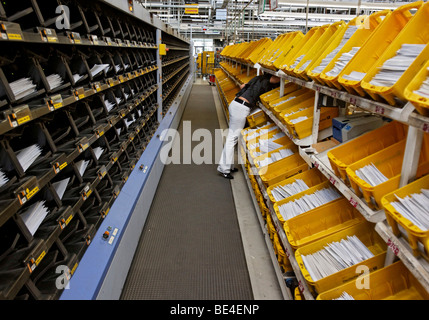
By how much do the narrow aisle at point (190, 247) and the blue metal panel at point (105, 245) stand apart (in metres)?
0.40

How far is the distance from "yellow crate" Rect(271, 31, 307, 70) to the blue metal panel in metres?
2.08

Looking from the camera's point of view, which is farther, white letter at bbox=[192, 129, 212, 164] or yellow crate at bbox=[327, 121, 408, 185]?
white letter at bbox=[192, 129, 212, 164]

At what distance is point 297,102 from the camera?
3.32 meters

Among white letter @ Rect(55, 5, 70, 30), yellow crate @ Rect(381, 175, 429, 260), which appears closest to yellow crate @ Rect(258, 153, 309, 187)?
yellow crate @ Rect(381, 175, 429, 260)

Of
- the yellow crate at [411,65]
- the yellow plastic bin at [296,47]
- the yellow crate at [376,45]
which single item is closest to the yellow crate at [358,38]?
the yellow crate at [376,45]

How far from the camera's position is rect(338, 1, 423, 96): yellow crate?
5.56 ft

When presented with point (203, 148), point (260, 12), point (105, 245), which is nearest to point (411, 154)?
point (105, 245)

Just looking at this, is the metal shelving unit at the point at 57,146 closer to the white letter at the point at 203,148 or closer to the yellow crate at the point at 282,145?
the yellow crate at the point at 282,145

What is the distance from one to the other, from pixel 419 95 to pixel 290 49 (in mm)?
2485

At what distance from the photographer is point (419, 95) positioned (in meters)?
1.17

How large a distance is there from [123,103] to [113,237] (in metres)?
2.09

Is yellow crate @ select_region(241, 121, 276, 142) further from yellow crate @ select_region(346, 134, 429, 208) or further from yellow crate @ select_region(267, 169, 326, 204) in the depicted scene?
yellow crate @ select_region(346, 134, 429, 208)

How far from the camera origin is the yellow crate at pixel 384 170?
1437mm
